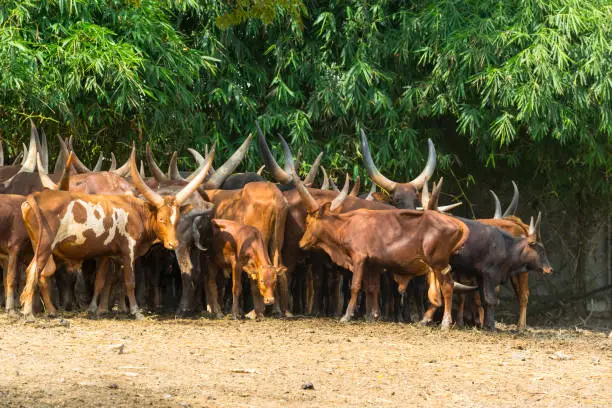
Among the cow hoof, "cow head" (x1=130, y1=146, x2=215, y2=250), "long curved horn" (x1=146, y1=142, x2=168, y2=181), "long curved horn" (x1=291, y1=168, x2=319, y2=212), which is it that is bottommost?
the cow hoof

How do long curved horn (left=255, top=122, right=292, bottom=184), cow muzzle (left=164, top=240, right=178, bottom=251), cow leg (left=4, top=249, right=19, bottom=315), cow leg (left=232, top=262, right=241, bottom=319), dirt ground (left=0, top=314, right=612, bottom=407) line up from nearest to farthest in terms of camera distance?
dirt ground (left=0, top=314, right=612, bottom=407) → cow leg (left=4, top=249, right=19, bottom=315) → cow muzzle (left=164, top=240, right=178, bottom=251) → cow leg (left=232, top=262, right=241, bottom=319) → long curved horn (left=255, top=122, right=292, bottom=184)

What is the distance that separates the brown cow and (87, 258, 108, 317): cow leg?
0.95 metres

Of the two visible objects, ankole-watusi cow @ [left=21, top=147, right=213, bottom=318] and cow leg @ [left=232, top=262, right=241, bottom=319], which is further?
cow leg @ [left=232, top=262, right=241, bottom=319]

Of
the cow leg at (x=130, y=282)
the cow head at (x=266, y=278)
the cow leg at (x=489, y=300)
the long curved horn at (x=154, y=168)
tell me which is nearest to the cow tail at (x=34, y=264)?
the cow leg at (x=130, y=282)

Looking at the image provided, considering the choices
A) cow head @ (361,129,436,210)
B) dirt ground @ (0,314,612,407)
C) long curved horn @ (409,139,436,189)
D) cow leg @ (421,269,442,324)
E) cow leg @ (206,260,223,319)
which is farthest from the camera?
long curved horn @ (409,139,436,189)

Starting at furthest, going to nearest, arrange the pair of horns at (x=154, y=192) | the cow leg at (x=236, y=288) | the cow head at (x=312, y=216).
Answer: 1. the cow head at (x=312, y=216)
2. the cow leg at (x=236, y=288)
3. the pair of horns at (x=154, y=192)

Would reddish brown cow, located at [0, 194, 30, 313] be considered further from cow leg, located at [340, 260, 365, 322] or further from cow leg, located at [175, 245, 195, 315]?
cow leg, located at [340, 260, 365, 322]

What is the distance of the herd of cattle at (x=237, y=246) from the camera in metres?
10.3

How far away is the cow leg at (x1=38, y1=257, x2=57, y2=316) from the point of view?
10.0 meters

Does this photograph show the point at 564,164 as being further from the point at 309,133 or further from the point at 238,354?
the point at 238,354

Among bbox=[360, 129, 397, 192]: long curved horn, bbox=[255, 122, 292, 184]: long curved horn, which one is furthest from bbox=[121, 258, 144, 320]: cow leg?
bbox=[360, 129, 397, 192]: long curved horn

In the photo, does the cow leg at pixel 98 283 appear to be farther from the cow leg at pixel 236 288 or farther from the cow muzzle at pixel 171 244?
the cow leg at pixel 236 288

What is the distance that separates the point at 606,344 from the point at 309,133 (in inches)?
210

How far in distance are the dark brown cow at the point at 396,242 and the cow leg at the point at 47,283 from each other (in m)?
2.90
